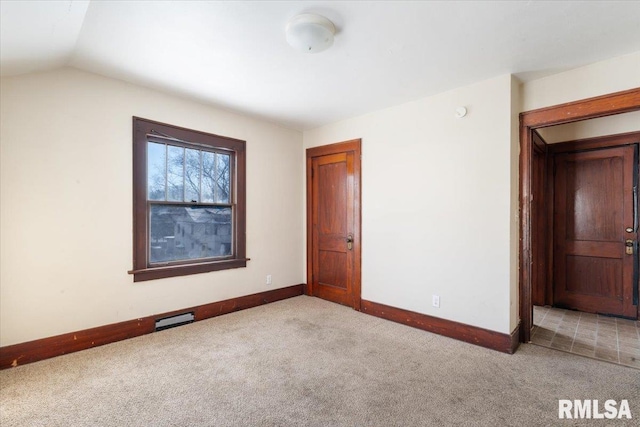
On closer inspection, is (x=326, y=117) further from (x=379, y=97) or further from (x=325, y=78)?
(x=325, y=78)

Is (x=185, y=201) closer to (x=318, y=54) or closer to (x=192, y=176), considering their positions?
(x=192, y=176)

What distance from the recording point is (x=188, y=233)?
3.49 meters

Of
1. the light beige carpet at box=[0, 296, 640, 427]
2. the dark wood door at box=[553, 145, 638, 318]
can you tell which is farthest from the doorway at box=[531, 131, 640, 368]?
the light beige carpet at box=[0, 296, 640, 427]

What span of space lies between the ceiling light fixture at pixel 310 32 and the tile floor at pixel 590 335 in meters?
3.33

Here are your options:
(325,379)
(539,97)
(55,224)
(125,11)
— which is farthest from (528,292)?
(55,224)

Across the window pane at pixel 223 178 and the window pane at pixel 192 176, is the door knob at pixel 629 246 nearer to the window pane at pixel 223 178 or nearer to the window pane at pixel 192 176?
the window pane at pixel 223 178

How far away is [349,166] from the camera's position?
13.4 ft

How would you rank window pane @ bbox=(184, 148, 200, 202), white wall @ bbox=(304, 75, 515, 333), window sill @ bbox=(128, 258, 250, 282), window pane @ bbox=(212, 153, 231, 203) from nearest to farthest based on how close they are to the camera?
1. white wall @ bbox=(304, 75, 515, 333)
2. window sill @ bbox=(128, 258, 250, 282)
3. window pane @ bbox=(184, 148, 200, 202)
4. window pane @ bbox=(212, 153, 231, 203)

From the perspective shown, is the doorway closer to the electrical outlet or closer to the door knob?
the door knob

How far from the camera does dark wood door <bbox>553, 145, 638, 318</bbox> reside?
3557 millimetres

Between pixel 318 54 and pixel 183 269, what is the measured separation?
2608 millimetres

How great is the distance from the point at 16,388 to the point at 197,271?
1.63 meters

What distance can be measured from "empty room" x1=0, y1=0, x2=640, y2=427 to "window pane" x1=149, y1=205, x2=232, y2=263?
0.08 feet

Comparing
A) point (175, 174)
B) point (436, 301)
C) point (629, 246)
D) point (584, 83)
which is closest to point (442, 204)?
point (436, 301)
